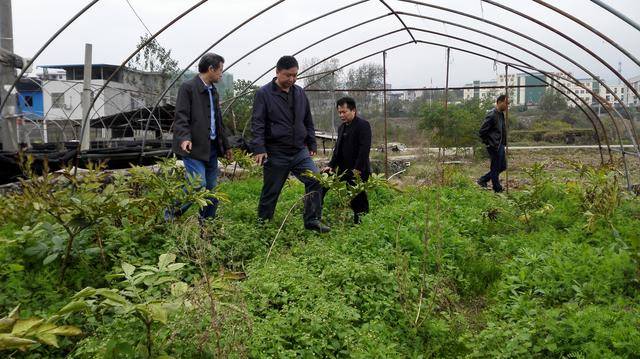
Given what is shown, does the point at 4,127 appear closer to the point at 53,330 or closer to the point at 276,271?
the point at 276,271

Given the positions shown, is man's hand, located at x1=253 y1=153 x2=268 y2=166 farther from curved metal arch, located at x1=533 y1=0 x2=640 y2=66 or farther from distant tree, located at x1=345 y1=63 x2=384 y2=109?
distant tree, located at x1=345 y1=63 x2=384 y2=109

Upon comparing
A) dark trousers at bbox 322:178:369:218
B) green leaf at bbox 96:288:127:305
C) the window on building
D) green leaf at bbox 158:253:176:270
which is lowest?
dark trousers at bbox 322:178:369:218

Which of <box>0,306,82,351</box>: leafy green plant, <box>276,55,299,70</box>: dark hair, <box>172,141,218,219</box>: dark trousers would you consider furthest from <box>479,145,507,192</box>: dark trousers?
<box>0,306,82,351</box>: leafy green plant

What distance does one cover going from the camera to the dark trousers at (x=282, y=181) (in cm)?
584

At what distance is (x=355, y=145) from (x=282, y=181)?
45.6 inches

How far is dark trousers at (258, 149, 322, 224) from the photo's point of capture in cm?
584

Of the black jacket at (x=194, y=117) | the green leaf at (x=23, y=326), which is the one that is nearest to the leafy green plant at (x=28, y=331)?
the green leaf at (x=23, y=326)

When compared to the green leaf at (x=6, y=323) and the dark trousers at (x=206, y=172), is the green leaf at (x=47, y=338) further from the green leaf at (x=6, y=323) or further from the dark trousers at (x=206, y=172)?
the dark trousers at (x=206, y=172)

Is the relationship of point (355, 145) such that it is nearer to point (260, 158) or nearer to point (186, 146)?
point (260, 158)

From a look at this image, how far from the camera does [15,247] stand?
404 cm

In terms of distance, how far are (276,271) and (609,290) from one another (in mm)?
2218

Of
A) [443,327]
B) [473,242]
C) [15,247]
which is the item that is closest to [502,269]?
[473,242]

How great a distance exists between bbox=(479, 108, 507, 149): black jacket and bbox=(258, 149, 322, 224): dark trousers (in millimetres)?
4681

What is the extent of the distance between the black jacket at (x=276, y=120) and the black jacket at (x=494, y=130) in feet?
15.6
